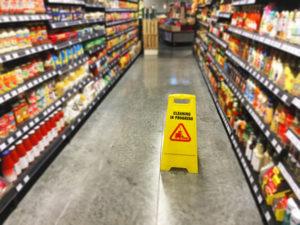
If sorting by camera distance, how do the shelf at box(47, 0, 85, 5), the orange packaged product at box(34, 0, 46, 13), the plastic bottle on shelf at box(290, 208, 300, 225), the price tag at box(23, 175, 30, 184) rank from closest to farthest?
the plastic bottle on shelf at box(290, 208, 300, 225), the price tag at box(23, 175, 30, 184), the orange packaged product at box(34, 0, 46, 13), the shelf at box(47, 0, 85, 5)

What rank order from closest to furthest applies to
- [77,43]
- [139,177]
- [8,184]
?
[8,184] → [139,177] → [77,43]

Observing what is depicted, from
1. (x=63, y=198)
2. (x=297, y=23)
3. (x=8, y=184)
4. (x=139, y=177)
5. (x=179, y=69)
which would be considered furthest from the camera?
(x=179, y=69)

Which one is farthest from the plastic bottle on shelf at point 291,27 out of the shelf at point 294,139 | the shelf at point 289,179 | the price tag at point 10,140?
the price tag at point 10,140

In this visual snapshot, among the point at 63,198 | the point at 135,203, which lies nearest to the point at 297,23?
the point at 135,203

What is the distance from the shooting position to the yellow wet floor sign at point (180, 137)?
2.60 metres

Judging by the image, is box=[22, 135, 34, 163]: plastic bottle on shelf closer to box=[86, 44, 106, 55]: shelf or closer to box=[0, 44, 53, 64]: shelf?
box=[0, 44, 53, 64]: shelf

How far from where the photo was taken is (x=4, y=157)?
2244 mm

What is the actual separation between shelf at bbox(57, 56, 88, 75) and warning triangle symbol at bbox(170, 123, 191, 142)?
1761mm

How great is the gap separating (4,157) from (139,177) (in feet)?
4.35

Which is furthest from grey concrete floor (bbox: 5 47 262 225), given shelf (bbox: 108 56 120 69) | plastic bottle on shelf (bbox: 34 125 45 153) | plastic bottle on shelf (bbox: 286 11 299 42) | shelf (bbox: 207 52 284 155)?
shelf (bbox: 108 56 120 69)

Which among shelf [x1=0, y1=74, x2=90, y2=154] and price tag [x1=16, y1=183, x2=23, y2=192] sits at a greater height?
shelf [x1=0, y1=74, x2=90, y2=154]

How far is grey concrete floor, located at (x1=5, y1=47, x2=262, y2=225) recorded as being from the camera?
2170 millimetres

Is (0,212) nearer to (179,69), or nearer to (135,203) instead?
(135,203)

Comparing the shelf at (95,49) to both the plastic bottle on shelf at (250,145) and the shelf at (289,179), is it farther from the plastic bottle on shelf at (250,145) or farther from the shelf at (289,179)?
the shelf at (289,179)
